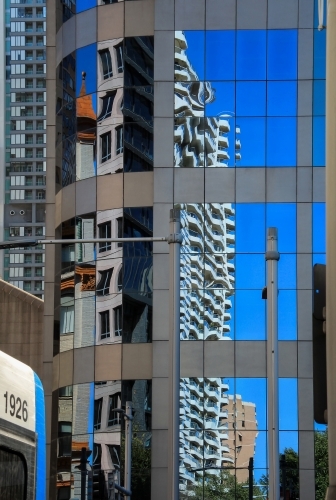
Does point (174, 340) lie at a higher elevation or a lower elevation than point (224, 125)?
lower

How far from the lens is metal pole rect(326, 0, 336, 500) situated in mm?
5461

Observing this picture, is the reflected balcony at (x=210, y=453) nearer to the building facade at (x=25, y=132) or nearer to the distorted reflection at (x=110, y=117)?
the distorted reflection at (x=110, y=117)

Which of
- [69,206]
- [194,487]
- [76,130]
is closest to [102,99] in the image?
[76,130]

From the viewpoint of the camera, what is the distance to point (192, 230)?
44.1m

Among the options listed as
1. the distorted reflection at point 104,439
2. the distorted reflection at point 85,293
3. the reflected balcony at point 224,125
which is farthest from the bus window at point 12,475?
the reflected balcony at point 224,125

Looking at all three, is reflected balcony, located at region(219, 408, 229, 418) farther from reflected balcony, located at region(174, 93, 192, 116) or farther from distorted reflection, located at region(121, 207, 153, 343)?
reflected balcony, located at region(174, 93, 192, 116)

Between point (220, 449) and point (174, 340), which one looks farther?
point (220, 449)

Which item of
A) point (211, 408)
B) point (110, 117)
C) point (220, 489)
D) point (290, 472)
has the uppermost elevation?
point (110, 117)

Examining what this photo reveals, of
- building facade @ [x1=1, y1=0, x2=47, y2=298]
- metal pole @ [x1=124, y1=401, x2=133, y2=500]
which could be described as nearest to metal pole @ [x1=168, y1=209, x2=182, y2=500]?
metal pole @ [x1=124, y1=401, x2=133, y2=500]

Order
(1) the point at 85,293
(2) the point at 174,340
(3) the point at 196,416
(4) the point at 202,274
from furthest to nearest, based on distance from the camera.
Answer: (1) the point at 85,293 < (4) the point at 202,274 < (3) the point at 196,416 < (2) the point at 174,340

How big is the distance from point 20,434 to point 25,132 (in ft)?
548

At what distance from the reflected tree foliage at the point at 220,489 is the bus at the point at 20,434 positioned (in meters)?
33.8

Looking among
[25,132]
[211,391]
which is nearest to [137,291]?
[211,391]

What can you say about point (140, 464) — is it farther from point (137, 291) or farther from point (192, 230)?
point (192, 230)
